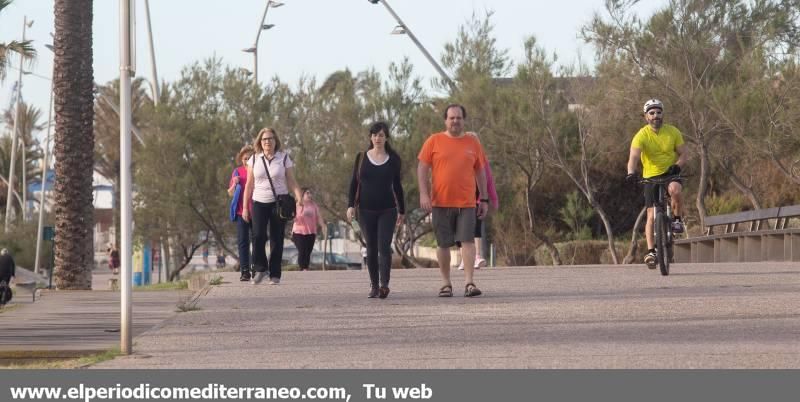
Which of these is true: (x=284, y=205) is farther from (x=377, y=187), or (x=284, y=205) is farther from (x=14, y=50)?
(x=14, y=50)

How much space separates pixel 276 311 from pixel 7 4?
13409mm

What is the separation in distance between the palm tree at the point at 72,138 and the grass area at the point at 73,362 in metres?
15.1

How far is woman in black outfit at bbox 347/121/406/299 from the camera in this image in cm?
1412

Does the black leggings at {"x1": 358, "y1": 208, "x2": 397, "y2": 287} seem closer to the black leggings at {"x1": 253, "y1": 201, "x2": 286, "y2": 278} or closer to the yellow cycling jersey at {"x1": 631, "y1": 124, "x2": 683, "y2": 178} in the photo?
the black leggings at {"x1": 253, "y1": 201, "x2": 286, "y2": 278}

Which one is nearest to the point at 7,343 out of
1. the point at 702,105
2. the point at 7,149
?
the point at 702,105

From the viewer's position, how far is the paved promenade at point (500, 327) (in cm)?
896

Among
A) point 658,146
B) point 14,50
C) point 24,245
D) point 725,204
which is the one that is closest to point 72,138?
point 14,50

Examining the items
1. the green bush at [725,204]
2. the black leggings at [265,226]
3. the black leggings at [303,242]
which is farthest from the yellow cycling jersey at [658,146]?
the green bush at [725,204]

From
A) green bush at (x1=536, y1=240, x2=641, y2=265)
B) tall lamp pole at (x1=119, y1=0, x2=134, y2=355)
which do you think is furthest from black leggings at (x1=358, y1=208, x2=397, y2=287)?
green bush at (x1=536, y1=240, x2=641, y2=265)

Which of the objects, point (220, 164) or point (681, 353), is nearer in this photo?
point (681, 353)

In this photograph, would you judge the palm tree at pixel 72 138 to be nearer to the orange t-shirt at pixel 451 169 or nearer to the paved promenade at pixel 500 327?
the paved promenade at pixel 500 327

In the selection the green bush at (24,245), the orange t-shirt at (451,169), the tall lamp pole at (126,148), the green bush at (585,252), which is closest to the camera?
the tall lamp pole at (126,148)

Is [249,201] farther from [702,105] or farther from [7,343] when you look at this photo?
[702,105]

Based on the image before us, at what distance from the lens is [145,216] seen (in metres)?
42.6
